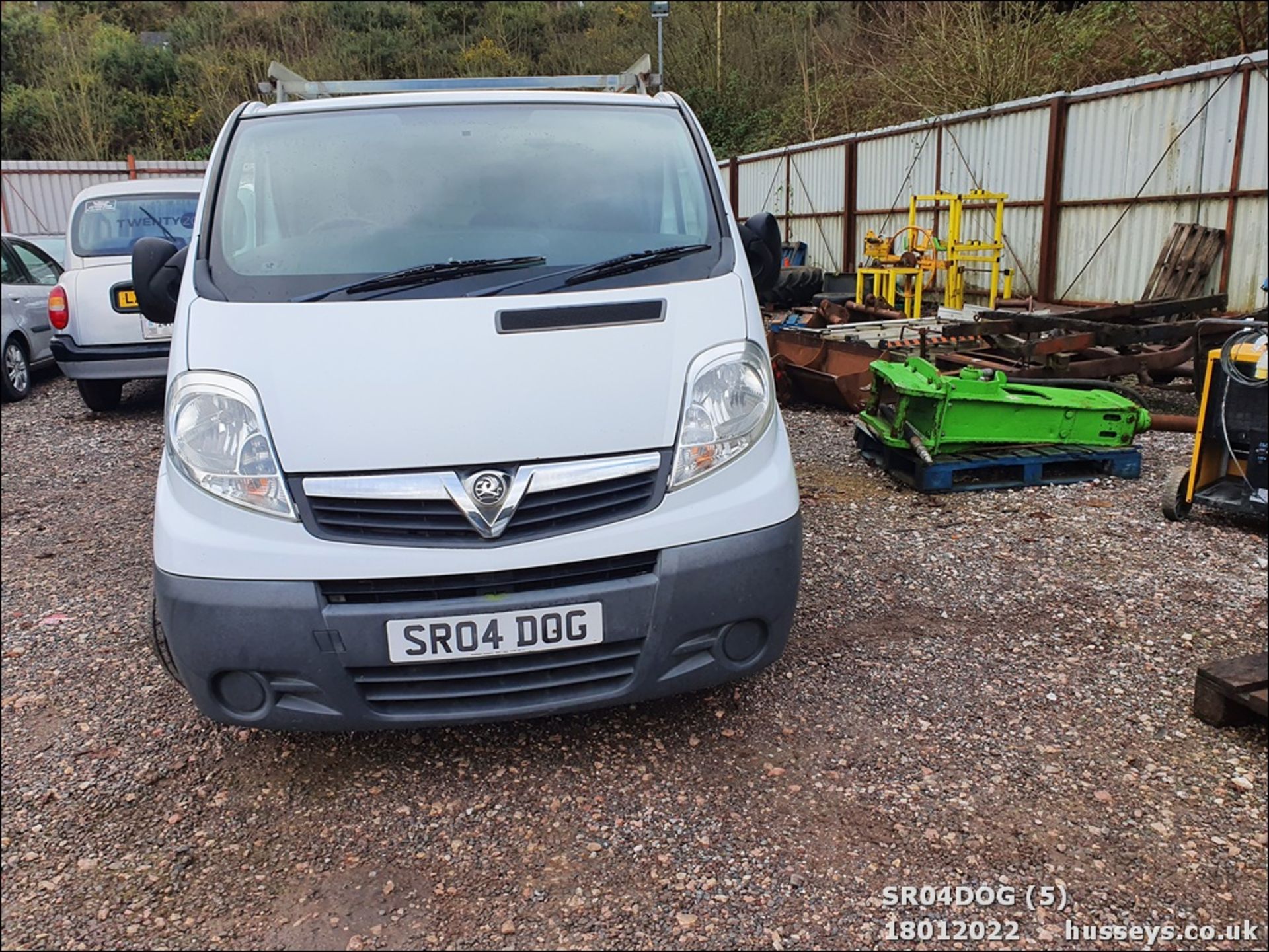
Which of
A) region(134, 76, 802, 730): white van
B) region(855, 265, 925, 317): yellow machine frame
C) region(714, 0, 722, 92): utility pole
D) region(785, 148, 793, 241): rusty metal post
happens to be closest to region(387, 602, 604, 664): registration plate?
region(134, 76, 802, 730): white van

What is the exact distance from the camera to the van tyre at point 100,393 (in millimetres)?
8273

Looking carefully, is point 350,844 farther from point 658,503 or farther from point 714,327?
point 714,327

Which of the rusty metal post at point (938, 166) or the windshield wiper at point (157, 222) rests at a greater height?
the rusty metal post at point (938, 166)

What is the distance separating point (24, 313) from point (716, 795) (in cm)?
949

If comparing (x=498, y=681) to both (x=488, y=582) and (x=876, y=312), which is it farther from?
(x=876, y=312)

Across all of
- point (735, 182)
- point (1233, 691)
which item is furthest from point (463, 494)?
point (735, 182)

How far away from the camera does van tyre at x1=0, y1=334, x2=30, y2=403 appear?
9047mm

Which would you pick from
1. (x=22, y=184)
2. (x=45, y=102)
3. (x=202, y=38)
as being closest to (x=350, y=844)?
(x=22, y=184)

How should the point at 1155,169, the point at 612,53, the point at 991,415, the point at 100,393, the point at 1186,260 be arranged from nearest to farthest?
the point at 991,415 < the point at 100,393 < the point at 1186,260 < the point at 1155,169 < the point at 612,53

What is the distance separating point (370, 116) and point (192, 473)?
1.65 m

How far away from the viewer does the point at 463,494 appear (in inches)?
96.8

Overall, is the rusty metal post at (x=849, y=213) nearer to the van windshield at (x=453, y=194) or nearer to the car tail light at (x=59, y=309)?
the car tail light at (x=59, y=309)

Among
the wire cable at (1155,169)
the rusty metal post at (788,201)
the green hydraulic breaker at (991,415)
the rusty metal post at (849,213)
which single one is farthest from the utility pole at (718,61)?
the green hydraulic breaker at (991,415)

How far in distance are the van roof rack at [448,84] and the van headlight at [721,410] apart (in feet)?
7.64
